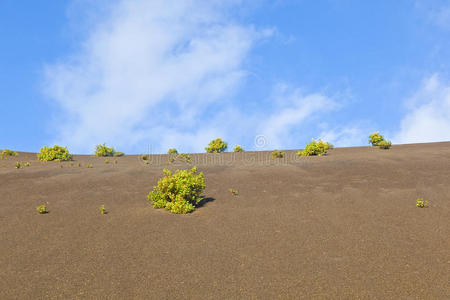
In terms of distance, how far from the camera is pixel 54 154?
24734mm

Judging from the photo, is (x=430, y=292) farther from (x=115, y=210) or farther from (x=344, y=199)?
(x=115, y=210)

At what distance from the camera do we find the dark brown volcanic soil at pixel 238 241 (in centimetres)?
673

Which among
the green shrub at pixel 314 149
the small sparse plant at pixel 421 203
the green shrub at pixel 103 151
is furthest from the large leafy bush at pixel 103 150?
the small sparse plant at pixel 421 203

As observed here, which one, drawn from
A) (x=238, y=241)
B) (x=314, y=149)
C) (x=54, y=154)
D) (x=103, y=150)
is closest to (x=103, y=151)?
(x=103, y=150)

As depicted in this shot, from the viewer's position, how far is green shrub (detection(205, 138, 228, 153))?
128ft

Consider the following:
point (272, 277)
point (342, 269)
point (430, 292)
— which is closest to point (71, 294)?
point (272, 277)

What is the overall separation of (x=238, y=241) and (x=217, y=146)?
30258mm

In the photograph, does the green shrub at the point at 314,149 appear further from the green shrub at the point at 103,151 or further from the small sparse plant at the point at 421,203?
the green shrub at the point at 103,151

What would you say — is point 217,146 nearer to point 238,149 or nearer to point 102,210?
point 238,149

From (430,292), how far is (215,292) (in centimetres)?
428

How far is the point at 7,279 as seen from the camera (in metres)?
7.16

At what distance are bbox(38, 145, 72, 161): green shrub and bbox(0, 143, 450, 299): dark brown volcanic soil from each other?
9.45 metres

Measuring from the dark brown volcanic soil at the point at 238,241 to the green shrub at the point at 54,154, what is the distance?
9449 millimetres

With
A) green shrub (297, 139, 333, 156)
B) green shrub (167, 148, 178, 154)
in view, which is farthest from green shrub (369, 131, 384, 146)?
green shrub (167, 148, 178, 154)
